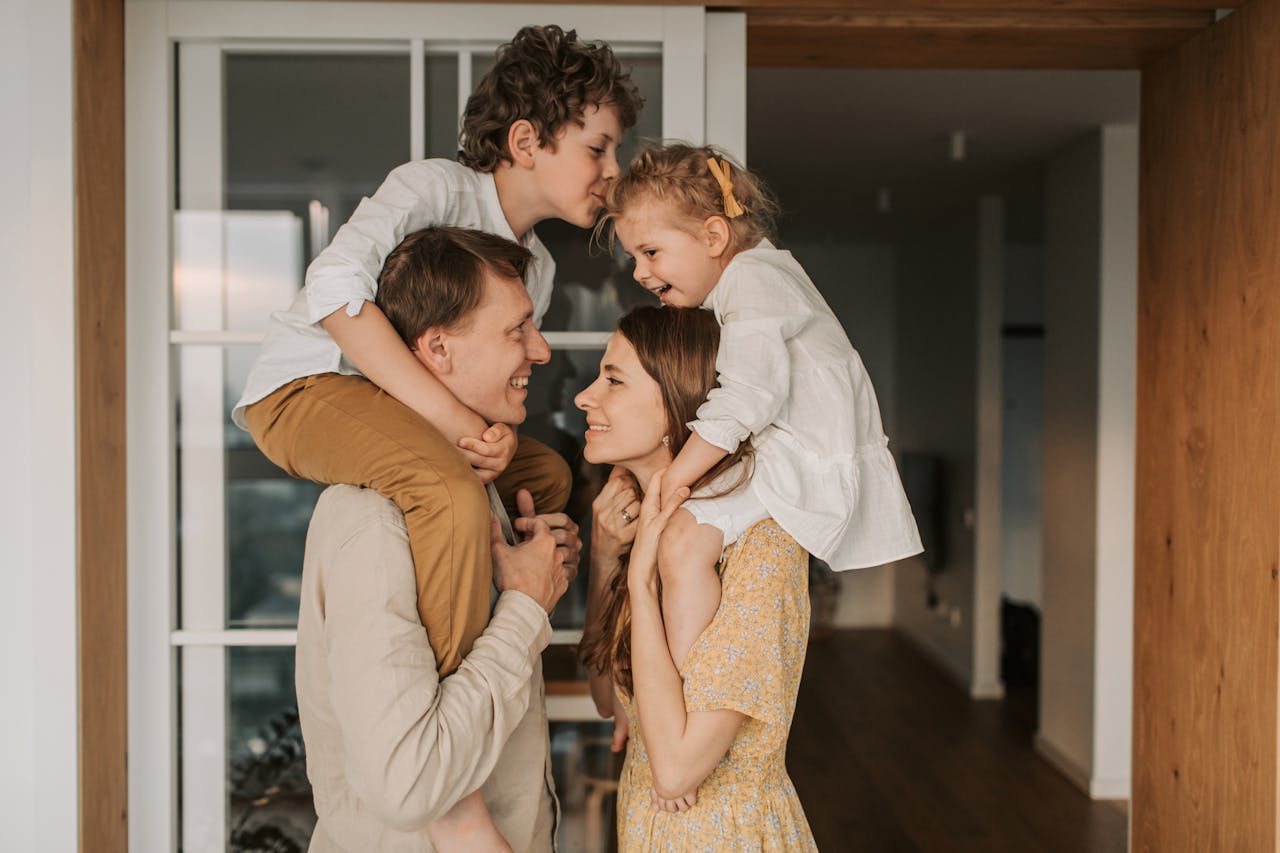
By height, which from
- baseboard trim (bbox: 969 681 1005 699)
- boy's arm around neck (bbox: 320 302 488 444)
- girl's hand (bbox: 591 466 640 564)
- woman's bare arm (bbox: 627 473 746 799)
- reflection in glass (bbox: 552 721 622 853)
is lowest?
baseboard trim (bbox: 969 681 1005 699)

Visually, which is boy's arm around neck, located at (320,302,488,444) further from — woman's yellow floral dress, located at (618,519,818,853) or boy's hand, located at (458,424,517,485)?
woman's yellow floral dress, located at (618,519,818,853)


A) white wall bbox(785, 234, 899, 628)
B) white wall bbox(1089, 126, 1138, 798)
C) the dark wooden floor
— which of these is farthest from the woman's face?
white wall bbox(785, 234, 899, 628)

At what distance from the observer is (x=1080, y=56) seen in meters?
2.35

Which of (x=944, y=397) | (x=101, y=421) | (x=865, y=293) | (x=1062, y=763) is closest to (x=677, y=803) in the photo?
(x=101, y=421)

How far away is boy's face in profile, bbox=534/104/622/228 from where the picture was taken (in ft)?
5.81

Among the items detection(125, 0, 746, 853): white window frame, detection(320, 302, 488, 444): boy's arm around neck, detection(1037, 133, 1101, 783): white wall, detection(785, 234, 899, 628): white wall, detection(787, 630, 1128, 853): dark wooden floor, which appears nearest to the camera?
detection(320, 302, 488, 444): boy's arm around neck

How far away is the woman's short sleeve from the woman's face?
0.66 feet

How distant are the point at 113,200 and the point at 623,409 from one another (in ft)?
3.63

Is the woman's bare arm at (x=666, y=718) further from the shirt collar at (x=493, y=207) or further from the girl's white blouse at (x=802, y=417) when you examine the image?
the shirt collar at (x=493, y=207)

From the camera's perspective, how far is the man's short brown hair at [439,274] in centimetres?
140

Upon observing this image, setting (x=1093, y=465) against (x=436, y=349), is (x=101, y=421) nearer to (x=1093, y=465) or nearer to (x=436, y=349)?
(x=436, y=349)

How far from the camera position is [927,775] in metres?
4.41

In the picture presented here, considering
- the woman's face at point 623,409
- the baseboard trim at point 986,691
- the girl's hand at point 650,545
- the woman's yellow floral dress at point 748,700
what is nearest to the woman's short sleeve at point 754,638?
the woman's yellow floral dress at point 748,700

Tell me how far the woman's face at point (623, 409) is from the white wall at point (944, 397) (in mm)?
4789
